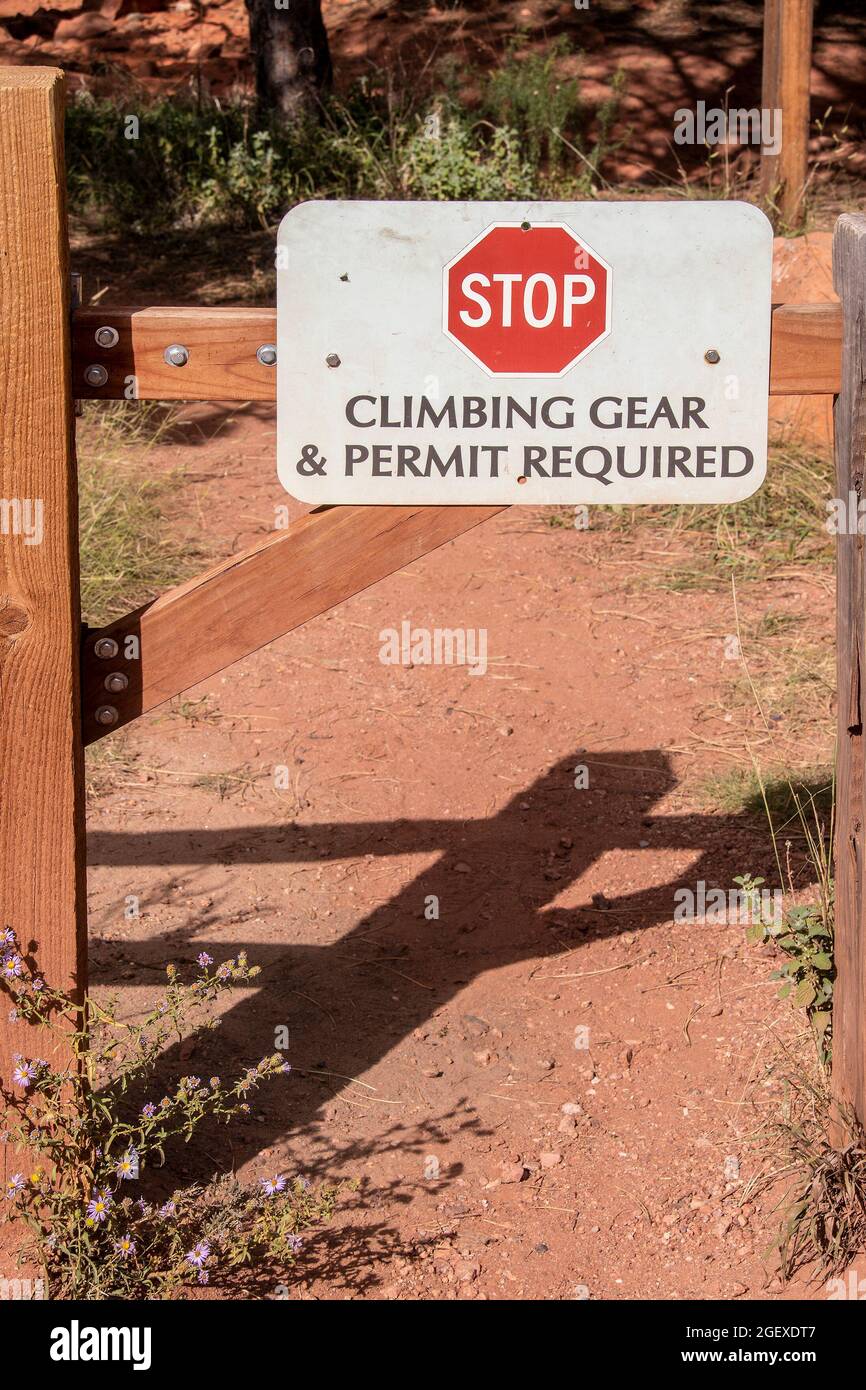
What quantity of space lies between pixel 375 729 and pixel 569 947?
1.29 metres

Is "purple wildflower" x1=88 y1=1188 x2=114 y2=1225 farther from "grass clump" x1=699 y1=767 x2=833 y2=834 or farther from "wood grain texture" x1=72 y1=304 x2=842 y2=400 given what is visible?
"grass clump" x1=699 y1=767 x2=833 y2=834

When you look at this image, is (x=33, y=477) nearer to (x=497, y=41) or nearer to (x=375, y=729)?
(x=375, y=729)

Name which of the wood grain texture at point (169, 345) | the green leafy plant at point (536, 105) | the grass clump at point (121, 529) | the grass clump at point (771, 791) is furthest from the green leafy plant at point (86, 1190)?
the green leafy plant at point (536, 105)

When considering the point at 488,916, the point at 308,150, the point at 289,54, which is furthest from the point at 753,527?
the point at 289,54

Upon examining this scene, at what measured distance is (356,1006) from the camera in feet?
11.7

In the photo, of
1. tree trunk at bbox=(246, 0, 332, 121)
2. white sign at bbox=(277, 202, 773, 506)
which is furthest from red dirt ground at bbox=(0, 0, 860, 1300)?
tree trunk at bbox=(246, 0, 332, 121)

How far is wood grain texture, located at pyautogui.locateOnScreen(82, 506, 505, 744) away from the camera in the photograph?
8.24 ft

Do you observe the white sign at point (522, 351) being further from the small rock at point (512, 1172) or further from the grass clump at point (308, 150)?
the grass clump at point (308, 150)

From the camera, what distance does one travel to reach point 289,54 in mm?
9539

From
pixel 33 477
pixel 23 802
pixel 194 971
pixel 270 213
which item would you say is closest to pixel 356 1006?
pixel 194 971

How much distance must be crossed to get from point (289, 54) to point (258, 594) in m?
8.04

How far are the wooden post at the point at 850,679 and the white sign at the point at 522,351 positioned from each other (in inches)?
6.5

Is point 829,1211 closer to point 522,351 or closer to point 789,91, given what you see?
point 522,351

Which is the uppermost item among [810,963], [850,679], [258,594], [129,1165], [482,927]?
[258,594]
